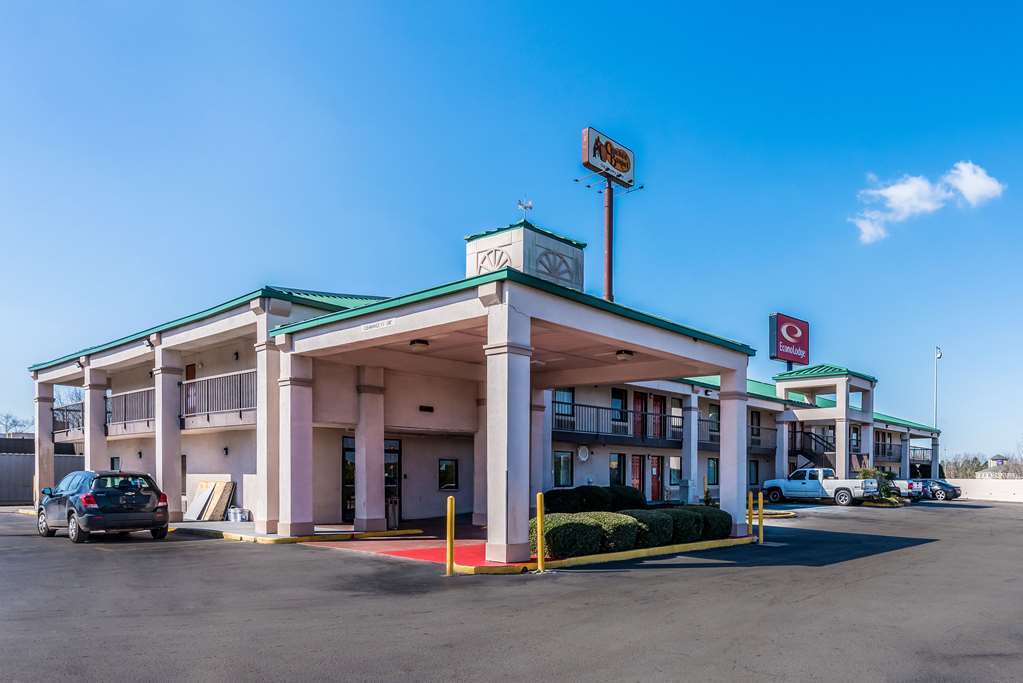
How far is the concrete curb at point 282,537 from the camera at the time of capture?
17.8 metres

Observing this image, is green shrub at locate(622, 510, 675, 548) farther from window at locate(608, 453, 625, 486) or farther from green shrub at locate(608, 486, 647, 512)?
window at locate(608, 453, 625, 486)

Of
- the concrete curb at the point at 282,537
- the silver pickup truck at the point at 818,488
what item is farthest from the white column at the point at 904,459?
the concrete curb at the point at 282,537

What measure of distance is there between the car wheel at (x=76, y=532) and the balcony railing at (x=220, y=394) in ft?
16.0

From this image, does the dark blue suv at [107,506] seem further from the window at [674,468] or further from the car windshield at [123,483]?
the window at [674,468]

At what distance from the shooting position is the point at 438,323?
14883 mm

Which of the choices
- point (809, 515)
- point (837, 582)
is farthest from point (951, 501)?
point (837, 582)

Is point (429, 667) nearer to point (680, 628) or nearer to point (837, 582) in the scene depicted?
point (680, 628)

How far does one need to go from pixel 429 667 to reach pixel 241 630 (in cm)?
261

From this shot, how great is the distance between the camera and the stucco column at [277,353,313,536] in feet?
60.0

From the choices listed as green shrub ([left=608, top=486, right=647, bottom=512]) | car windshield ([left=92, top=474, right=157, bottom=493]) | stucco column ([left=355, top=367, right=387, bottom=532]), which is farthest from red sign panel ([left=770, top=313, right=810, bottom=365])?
car windshield ([left=92, top=474, right=157, bottom=493])

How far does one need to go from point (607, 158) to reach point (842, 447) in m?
23.0

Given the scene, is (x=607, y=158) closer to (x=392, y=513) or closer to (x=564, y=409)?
(x=564, y=409)

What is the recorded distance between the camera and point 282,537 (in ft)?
58.7

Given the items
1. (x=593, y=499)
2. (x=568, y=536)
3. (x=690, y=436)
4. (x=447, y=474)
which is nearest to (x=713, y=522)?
(x=568, y=536)
